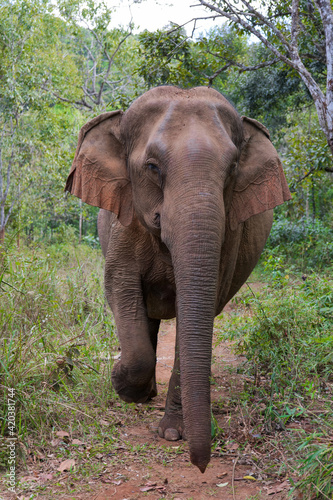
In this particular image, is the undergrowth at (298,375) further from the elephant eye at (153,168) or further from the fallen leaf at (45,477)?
the elephant eye at (153,168)

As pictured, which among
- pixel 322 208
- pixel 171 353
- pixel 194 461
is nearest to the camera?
pixel 194 461

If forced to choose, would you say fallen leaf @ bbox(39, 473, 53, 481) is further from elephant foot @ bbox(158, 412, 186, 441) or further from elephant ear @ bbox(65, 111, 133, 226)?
elephant ear @ bbox(65, 111, 133, 226)

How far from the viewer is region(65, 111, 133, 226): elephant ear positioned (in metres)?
4.15

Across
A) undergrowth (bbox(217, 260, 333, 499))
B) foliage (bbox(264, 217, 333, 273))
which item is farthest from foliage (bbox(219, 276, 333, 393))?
foliage (bbox(264, 217, 333, 273))

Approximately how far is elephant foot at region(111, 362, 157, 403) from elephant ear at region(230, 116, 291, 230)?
1338mm

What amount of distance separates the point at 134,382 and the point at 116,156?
1.71 m

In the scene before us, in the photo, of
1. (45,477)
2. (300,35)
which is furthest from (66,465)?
(300,35)

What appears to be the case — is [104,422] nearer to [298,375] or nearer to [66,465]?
[66,465]

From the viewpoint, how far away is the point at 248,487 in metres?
3.44

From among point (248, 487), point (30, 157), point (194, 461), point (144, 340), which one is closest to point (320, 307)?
point (144, 340)

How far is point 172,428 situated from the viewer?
4.41 metres

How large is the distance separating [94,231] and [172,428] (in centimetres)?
1585

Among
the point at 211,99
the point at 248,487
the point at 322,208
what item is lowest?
the point at 248,487

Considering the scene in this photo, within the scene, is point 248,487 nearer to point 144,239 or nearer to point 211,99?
point 144,239
